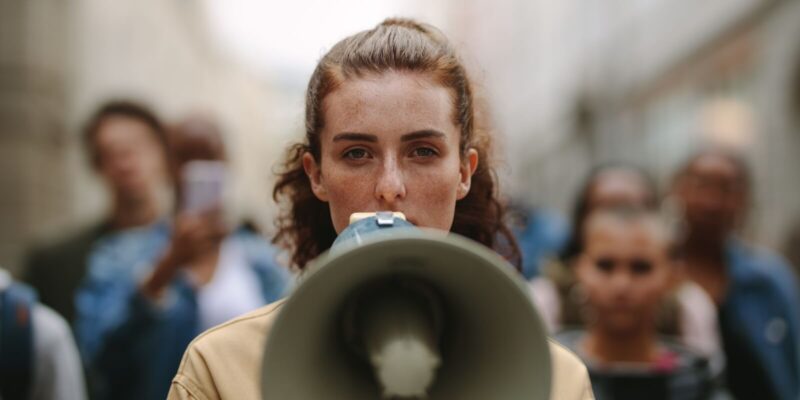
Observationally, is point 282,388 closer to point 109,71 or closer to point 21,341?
point 21,341

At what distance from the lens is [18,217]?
9.95 m

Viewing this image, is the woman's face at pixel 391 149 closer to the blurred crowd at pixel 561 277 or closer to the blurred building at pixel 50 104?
the blurred crowd at pixel 561 277

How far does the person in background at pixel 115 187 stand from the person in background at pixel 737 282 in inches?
103

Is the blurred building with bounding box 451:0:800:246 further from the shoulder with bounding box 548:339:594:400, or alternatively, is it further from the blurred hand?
the blurred hand

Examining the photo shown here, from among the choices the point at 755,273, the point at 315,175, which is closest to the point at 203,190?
the point at 315,175

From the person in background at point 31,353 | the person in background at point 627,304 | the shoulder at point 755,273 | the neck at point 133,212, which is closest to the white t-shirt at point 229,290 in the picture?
Result: the neck at point 133,212

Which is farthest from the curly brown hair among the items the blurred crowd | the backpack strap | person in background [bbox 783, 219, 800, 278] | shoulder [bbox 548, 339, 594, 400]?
person in background [bbox 783, 219, 800, 278]

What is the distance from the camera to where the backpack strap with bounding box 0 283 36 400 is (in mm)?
2801

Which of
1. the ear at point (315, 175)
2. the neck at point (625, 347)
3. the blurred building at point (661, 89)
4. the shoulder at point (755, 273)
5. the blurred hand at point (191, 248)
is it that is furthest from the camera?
the blurred building at point (661, 89)

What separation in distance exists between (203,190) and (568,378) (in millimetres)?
2531

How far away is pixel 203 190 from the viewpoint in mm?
4105

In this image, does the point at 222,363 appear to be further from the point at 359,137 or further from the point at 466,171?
the point at 466,171

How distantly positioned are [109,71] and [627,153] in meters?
10.7

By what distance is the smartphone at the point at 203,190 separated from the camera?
409 centimetres
